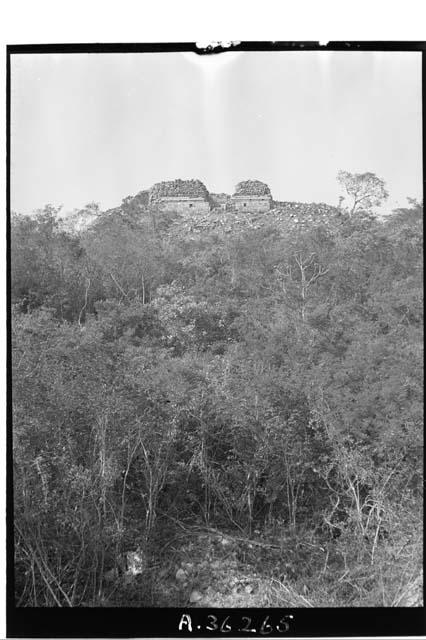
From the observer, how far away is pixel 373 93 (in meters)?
3.45

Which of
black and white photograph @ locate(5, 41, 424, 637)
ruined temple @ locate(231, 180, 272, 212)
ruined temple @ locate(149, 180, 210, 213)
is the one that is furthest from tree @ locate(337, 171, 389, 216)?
A: ruined temple @ locate(149, 180, 210, 213)

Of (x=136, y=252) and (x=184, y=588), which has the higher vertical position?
(x=136, y=252)

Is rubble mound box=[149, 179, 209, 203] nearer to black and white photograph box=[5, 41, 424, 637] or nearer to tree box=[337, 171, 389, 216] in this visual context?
black and white photograph box=[5, 41, 424, 637]

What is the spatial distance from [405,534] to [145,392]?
167 cm

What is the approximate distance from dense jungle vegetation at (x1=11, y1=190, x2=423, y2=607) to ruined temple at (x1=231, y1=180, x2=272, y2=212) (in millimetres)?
136

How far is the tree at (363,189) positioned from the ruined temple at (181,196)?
0.79m

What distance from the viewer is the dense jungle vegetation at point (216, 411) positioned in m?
3.40

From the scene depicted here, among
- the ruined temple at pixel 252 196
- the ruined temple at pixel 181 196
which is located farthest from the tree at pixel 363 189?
the ruined temple at pixel 181 196

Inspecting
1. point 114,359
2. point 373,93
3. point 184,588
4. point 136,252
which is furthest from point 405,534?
point 373,93

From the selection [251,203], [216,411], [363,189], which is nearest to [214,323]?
[216,411]

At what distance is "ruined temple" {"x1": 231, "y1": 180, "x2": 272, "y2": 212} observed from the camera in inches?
138

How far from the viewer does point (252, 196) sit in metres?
3.51

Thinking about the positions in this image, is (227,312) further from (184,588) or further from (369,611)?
(369,611)

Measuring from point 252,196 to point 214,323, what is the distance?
2.52 feet
